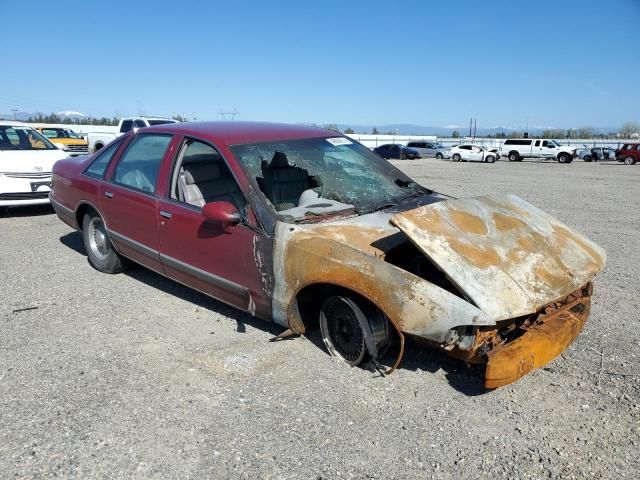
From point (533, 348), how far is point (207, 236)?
2.29 m

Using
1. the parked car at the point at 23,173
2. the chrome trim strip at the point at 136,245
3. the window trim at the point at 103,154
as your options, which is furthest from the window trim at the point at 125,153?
the parked car at the point at 23,173

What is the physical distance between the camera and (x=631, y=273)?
5449mm

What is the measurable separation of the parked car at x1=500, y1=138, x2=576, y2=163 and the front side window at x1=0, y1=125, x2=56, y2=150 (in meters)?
33.6

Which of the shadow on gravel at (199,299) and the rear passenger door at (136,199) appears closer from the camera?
the shadow on gravel at (199,299)

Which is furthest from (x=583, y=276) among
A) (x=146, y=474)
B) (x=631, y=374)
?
(x=146, y=474)

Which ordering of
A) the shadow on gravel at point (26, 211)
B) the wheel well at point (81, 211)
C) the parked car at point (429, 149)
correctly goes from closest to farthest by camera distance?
the wheel well at point (81, 211) → the shadow on gravel at point (26, 211) → the parked car at point (429, 149)

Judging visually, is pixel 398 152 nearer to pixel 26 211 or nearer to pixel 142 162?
pixel 26 211

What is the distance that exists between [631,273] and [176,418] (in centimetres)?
501

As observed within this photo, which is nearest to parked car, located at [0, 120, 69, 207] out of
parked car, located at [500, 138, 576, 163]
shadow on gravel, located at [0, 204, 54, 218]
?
shadow on gravel, located at [0, 204, 54, 218]

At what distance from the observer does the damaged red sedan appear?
275cm

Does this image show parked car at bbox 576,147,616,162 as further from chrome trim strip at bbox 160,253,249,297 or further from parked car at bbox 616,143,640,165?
chrome trim strip at bbox 160,253,249,297

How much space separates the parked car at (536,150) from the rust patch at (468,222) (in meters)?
35.2

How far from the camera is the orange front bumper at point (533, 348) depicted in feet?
8.69

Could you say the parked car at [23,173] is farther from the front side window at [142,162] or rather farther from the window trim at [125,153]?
the front side window at [142,162]
